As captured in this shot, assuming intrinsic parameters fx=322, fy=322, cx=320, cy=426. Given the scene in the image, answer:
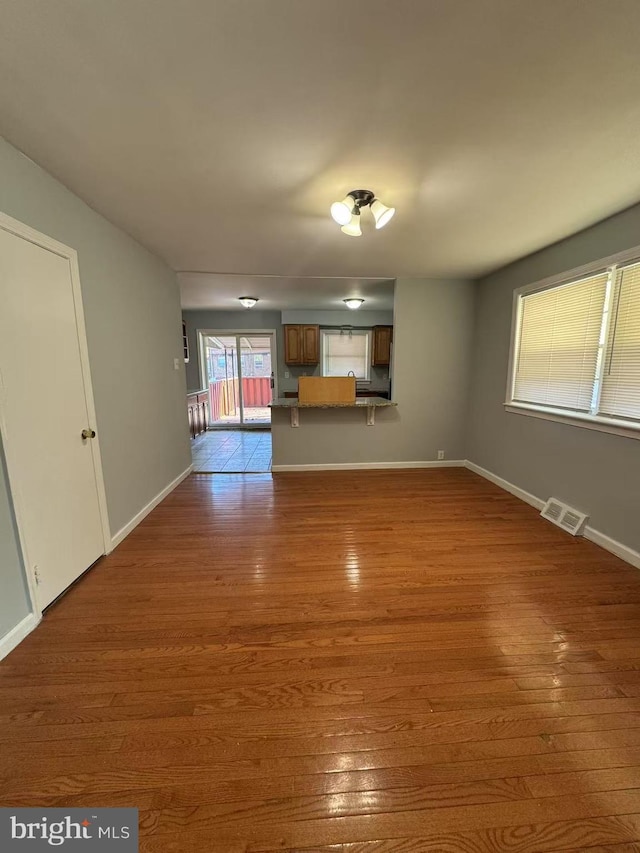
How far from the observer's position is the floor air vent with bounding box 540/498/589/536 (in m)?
2.63

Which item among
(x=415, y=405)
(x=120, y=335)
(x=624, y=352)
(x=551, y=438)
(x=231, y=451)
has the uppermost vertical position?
(x=120, y=335)

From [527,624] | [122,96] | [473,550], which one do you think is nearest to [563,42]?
[122,96]

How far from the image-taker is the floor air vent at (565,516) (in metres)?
2.63

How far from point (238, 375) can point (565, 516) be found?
6.26m

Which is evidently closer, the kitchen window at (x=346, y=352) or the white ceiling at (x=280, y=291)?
the white ceiling at (x=280, y=291)

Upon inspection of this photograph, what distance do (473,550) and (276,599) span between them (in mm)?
1540

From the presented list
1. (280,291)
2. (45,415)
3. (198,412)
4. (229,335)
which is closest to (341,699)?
(45,415)

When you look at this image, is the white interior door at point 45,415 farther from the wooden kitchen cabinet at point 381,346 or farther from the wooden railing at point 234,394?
the wooden kitchen cabinet at point 381,346

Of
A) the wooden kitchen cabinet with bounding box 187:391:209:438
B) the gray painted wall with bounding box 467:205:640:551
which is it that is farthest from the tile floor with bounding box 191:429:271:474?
the gray painted wall with bounding box 467:205:640:551

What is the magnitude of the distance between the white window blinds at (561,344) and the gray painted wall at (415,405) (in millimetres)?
896

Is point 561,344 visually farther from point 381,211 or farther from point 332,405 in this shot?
point 332,405

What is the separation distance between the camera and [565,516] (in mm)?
2775

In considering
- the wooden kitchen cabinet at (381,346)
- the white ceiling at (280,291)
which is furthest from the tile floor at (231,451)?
the wooden kitchen cabinet at (381,346)

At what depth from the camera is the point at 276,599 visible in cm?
195
